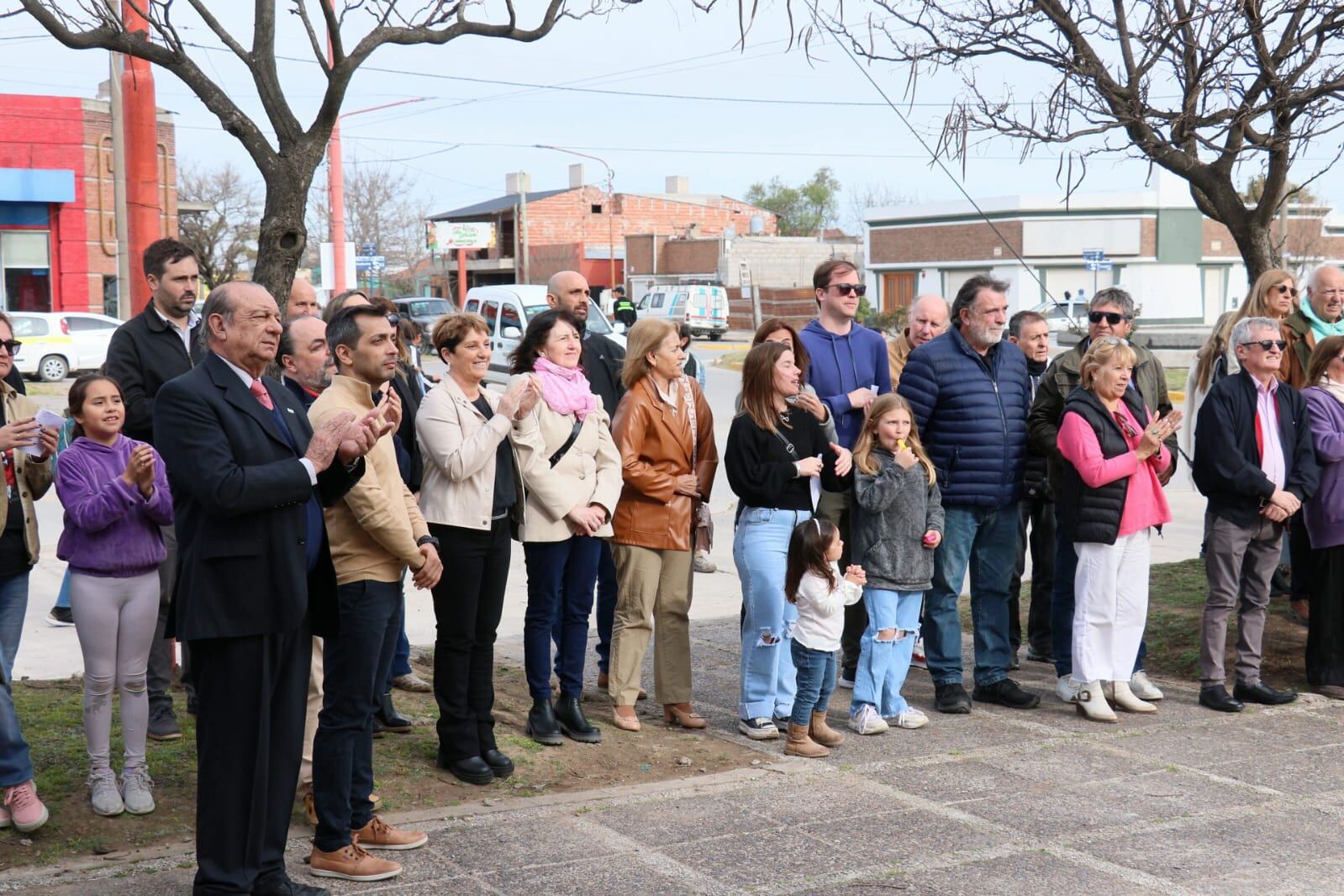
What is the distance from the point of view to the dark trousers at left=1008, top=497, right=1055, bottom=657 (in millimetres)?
8336

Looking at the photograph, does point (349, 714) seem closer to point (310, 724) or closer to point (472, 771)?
point (310, 724)

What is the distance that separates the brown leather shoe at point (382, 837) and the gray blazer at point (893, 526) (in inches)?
109

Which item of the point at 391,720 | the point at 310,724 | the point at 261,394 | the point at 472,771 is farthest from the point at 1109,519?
the point at 261,394

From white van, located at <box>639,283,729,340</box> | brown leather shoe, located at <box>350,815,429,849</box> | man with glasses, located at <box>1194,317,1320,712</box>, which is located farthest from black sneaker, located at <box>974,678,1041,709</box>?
white van, located at <box>639,283,729,340</box>

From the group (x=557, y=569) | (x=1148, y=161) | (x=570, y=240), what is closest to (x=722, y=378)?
(x=1148, y=161)

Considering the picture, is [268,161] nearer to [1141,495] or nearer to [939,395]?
[939,395]

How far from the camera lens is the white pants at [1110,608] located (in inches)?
284

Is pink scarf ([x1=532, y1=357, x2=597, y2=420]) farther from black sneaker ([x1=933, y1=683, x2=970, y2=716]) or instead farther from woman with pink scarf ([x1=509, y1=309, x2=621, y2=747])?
black sneaker ([x1=933, y1=683, x2=970, y2=716])

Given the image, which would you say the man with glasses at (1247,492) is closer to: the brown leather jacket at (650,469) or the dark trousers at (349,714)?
the brown leather jacket at (650,469)

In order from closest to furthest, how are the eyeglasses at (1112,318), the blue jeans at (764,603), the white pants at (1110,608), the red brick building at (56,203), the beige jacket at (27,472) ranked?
1. the beige jacket at (27,472)
2. the blue jeans at (764,603)
3. the white pants at (1110,608)
4. the eyeglasses at (1112,318)
5. the red brick building at (56,203)

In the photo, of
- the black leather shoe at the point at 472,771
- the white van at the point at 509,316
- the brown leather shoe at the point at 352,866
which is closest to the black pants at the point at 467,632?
the black leather shoe at the point at 472,771

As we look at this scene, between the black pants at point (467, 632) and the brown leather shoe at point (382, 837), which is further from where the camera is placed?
the black pants at point (467, 632)

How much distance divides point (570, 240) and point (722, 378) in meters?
47.1

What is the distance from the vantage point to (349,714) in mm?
4902
